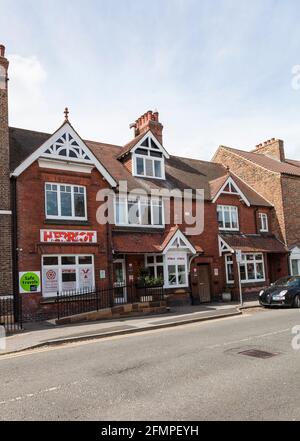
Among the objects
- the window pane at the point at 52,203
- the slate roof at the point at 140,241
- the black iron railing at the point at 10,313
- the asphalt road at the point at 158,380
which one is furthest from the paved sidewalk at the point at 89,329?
the window pane at the point at 52,203

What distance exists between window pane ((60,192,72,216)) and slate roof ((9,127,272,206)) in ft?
7.85

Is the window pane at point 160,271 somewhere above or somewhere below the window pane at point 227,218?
below

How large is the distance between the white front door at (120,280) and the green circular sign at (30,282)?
4.28 m

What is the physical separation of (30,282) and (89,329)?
435cm

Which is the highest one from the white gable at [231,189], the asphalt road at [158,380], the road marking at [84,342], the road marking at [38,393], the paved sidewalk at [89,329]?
the white gable at [231,189]

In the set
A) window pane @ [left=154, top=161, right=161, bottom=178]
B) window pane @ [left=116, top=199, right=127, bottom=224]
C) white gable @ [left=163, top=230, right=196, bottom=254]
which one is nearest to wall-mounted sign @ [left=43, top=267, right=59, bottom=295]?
window pane @ [left=116, top=199, right=127, bottom=224]

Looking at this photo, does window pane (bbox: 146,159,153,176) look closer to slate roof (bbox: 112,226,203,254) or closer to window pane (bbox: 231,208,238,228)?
slate roof (bbox: 112,226,203,254)

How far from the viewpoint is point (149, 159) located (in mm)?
23359

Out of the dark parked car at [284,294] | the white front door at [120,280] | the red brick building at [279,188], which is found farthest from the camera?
the red brick building at [279,188]

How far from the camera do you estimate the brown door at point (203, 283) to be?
75.9ft

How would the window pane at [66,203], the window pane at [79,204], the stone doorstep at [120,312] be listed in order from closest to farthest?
the stone doorstep at [120,312] → the window pane at [66,203] → the window pane at [79,204]

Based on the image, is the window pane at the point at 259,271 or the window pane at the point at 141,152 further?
the window pane at the point at 259,271

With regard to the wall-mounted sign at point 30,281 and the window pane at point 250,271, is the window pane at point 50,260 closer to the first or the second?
the wall-mounted sign at point 30,281
